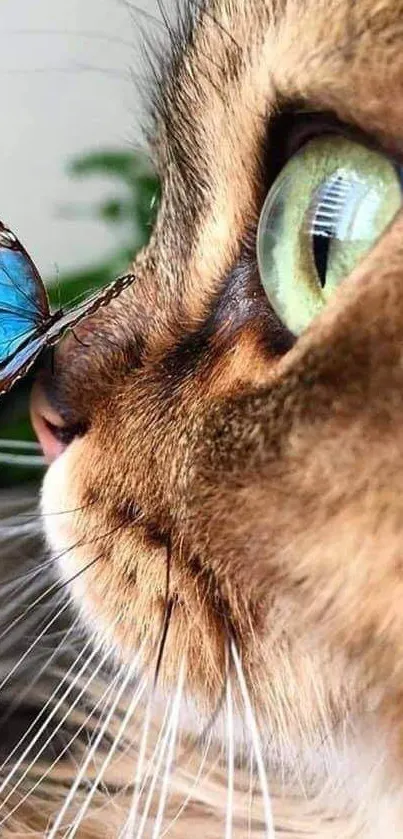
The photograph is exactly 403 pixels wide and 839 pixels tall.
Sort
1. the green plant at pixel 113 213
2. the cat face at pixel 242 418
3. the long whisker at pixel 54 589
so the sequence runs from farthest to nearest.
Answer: the green plant at pixel 113 213 < the long whisker at pixel 54 589 < the cat face at pixel 242 418

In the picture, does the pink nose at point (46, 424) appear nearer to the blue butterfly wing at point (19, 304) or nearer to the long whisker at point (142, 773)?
the blue butterfly wing at point (19, 304)

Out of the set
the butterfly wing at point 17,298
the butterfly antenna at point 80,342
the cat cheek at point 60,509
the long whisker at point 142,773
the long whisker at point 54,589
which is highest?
the butterfly wing at point 17,298

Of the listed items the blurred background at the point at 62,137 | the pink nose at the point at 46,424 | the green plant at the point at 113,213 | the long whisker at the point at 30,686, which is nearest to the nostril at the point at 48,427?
the pink nose at the point at 46,424

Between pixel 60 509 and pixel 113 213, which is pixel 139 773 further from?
pixel 113 213

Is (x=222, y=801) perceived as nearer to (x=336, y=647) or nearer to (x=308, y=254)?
(x=336, y=647)

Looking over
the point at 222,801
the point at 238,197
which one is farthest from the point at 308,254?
the point at 222,801

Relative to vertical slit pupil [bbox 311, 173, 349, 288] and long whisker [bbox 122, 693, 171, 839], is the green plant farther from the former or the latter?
vertical slit pupil [bbox 311, 173, 349, 288]
